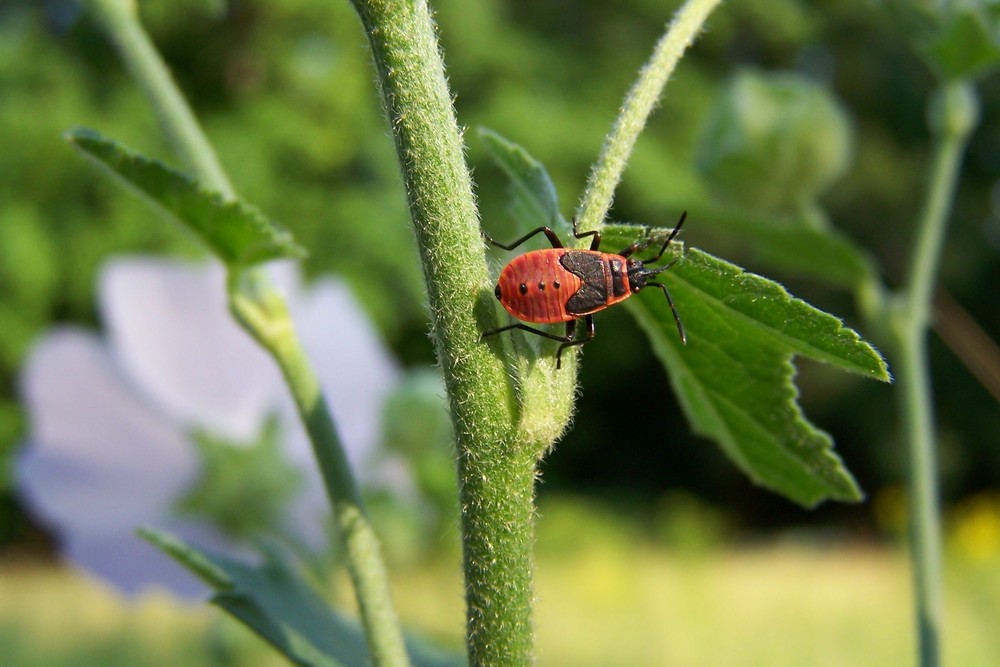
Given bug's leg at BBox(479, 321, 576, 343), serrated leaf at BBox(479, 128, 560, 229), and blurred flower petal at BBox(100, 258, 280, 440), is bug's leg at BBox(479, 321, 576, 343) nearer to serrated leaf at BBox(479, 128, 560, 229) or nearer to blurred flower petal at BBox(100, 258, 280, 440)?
serrated leaf at BBox(479, 128, 560, 229)

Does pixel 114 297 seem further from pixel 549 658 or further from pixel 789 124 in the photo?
pixel 549 658

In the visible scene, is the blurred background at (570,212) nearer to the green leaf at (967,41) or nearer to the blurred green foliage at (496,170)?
the blurred green foliage at (496,170)

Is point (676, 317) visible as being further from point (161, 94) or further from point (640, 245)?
point (161, 94)

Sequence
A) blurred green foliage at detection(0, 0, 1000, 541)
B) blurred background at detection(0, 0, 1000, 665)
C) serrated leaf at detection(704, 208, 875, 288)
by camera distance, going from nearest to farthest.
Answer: serrated leaf at detection(704, 208, 875, 288) < blurred background at detection(0, 0, 1000, 665) < blurred green foliage at detection(0, 0, 1000, 541)

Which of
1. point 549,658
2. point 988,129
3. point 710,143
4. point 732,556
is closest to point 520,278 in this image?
point 710,143

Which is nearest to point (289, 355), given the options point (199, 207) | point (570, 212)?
point (199, 207)

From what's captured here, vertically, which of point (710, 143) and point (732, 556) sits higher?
point (732, 556)

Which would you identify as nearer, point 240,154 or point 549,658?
point 549,658

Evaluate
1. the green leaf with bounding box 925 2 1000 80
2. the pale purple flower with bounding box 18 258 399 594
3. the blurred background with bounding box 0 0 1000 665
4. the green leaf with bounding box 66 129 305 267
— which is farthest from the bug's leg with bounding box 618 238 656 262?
the blurred background with bounding box 0 0 1000 665
